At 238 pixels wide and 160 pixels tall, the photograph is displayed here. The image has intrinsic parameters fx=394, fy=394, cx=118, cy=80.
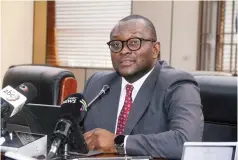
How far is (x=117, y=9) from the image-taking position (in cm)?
428

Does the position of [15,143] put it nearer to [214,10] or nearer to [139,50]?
[139,50]

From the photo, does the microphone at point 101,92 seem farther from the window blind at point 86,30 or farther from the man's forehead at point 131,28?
the window blind at point 86,30

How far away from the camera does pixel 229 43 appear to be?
365 cm

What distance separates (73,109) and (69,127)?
0.10 metres

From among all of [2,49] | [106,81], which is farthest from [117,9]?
[106,81]

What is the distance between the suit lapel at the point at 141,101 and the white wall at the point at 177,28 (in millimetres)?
1963

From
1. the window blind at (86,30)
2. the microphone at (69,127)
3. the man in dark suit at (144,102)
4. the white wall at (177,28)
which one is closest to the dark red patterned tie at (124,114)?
the man in dark suit at (144,102)

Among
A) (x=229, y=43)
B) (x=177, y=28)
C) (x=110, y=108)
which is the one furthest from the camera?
(x=177, y=28)

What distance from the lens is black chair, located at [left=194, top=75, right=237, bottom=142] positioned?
6.59 ft

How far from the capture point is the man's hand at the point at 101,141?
152 centimetres

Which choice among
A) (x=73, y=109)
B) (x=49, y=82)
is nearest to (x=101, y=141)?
(x=73, y=109)

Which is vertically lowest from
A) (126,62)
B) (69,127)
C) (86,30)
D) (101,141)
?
(101,141)

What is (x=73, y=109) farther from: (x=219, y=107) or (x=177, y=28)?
(x=177, y=28)

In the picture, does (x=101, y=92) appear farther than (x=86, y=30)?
No
